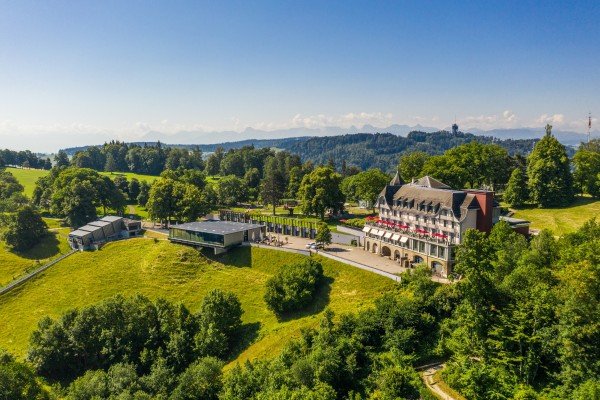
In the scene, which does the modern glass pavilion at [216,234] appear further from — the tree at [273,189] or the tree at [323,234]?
the tree at [273,189]

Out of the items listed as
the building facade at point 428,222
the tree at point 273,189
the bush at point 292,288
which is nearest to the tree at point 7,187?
the tree at point 273,189

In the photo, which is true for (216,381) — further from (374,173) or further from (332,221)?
(374,173)

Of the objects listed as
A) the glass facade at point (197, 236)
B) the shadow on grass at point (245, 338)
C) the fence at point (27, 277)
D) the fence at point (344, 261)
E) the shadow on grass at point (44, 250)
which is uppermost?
the glass facade at point (197, 236)

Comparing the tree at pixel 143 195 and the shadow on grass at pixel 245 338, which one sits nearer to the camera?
the shadow on grass at pixel 245 338

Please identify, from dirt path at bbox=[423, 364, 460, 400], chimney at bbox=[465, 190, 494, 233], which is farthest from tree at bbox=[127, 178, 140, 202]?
dirt path at bbox=[423, 364, 460, 400]

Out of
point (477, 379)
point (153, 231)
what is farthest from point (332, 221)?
point (477, 379)
